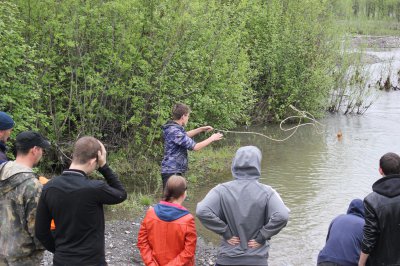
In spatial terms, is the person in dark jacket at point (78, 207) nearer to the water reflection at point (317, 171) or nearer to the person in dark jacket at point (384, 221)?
the person in dark jacket at point (384, 221)

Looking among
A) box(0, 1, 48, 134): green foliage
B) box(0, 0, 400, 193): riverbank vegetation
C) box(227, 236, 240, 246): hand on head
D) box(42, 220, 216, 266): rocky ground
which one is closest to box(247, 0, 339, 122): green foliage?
box(0, 0, 400, 193): riverbank vegetation

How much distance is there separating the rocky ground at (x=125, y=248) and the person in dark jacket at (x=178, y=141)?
3.65 ft

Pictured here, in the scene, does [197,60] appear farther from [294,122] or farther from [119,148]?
[294,122]

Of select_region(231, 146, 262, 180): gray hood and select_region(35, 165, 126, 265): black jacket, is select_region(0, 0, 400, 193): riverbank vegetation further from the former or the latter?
select_region(231, 146, 262, 180): gray hood

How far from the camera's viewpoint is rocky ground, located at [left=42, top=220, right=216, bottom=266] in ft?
23.6

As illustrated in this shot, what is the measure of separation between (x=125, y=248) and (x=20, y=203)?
358 centimetres

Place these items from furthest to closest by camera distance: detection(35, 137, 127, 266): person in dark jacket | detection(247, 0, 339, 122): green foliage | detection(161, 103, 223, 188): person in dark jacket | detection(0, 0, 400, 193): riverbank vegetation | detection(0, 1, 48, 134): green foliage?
detection(247, 0, 339, 122): green foliage < detection(0, 0, 400, 193): riverbank vegetation < detection(0, 1, 48, 134): green foliage < detection(161, 103, 223, 188): person in dark jacket < detection(35, 137, 127, 266): person in dark jacket

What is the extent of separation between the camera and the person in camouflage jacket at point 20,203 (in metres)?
4.23

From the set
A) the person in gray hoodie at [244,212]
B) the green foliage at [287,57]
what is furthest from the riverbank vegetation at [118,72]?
the person in gray hoodie at [244,212]

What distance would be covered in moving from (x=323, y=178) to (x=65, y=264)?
32.5 ft

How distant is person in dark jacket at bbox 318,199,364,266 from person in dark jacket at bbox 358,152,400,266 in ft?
0.42

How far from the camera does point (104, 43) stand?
1157cm

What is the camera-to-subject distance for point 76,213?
396 cm

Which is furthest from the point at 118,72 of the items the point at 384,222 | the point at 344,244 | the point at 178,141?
the point at 384,222
